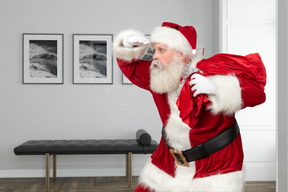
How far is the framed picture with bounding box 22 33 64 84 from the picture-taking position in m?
4.75

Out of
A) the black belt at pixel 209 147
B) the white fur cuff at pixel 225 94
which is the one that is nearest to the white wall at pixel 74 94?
the black belt at pixel 209 147

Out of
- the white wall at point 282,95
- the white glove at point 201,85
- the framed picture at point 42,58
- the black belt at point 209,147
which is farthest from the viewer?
the framed picture at point 42,58

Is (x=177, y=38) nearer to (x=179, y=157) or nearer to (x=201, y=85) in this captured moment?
(x=201, y=85)

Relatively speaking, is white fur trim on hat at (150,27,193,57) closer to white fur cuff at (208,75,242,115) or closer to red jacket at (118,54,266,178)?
red jacket at (118,54,266,178)

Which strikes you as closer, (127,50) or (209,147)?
(209,147)

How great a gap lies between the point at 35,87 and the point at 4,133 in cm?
73

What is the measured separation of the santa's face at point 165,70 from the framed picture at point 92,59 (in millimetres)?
3023

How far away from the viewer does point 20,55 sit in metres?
4.77

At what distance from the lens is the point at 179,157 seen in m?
1.81

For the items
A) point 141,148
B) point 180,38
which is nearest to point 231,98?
point 180,38

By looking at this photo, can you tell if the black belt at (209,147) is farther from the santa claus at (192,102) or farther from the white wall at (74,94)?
the white wall at (74,94)

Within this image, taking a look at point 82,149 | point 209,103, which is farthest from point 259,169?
point 209,103

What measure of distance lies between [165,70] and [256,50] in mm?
2928

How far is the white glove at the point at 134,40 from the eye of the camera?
5.98 ft
